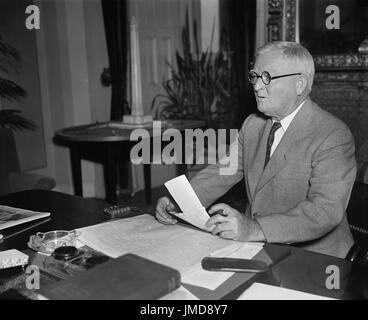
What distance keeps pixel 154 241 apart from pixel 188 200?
164mm

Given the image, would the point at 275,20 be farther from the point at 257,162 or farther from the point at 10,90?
the point at 10,90

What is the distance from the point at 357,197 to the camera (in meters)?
1.98

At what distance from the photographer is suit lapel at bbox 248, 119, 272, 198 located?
6.36 feet

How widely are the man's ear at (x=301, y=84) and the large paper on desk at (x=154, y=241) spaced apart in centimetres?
75

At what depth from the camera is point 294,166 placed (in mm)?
1770

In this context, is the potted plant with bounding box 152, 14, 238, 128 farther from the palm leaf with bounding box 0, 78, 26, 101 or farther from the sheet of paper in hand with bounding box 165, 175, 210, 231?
the sheet of paper in hand with bounding box 165, 175, 210, 231

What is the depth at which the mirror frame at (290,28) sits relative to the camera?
3.31m

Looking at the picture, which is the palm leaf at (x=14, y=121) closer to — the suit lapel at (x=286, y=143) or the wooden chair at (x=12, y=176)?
the wooden chair at (x=12, y=176)

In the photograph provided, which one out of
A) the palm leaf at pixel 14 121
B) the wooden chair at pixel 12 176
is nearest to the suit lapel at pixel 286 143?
the wooden chair at pixel 12 176

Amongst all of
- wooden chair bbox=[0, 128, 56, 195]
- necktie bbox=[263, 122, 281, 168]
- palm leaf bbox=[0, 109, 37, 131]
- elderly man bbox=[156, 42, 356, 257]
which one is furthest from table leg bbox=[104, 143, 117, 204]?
necktie bbox=[263, 122, 281, 168]

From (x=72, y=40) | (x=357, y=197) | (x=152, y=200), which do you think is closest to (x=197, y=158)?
(x=152, y=200)

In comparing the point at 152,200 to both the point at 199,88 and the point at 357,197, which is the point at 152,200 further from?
the point at 357,197

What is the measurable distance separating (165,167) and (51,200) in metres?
3.67

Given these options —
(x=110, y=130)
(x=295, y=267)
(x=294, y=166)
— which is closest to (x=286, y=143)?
(x=294, y=166)
